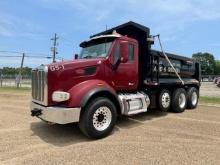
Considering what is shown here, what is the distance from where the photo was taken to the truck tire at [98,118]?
6.53m

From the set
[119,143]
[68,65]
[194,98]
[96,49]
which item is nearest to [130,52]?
[96,49]

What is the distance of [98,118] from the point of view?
690 cm

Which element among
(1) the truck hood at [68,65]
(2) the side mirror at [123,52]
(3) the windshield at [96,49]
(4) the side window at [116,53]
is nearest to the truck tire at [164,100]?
(2) the side mirror at [123,52]

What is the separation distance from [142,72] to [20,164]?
5.60 meters

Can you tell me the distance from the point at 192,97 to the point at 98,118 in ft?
21.2

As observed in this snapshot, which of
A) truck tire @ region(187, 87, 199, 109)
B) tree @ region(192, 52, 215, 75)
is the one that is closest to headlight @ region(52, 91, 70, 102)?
truck tire @ region(187, 87, 199, 109)

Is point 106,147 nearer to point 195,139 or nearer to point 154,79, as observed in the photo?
point 195,139

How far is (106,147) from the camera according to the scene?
601cm

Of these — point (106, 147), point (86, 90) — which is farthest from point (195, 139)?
point (86, 90)

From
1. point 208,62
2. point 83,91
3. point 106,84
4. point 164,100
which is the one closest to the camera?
point 83,91

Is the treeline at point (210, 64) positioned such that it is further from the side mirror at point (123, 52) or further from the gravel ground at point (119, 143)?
the side mirror at point (123, 52)

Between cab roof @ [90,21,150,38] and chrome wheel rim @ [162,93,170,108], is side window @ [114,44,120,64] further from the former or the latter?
chrome wheel rim @ [162,93,170,108]

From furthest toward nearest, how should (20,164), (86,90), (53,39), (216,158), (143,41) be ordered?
(53,39)
(143,41)
(86,90)
(216,158)
(20,164)

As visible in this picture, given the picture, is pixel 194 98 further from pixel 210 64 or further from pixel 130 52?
pixel 210 64
